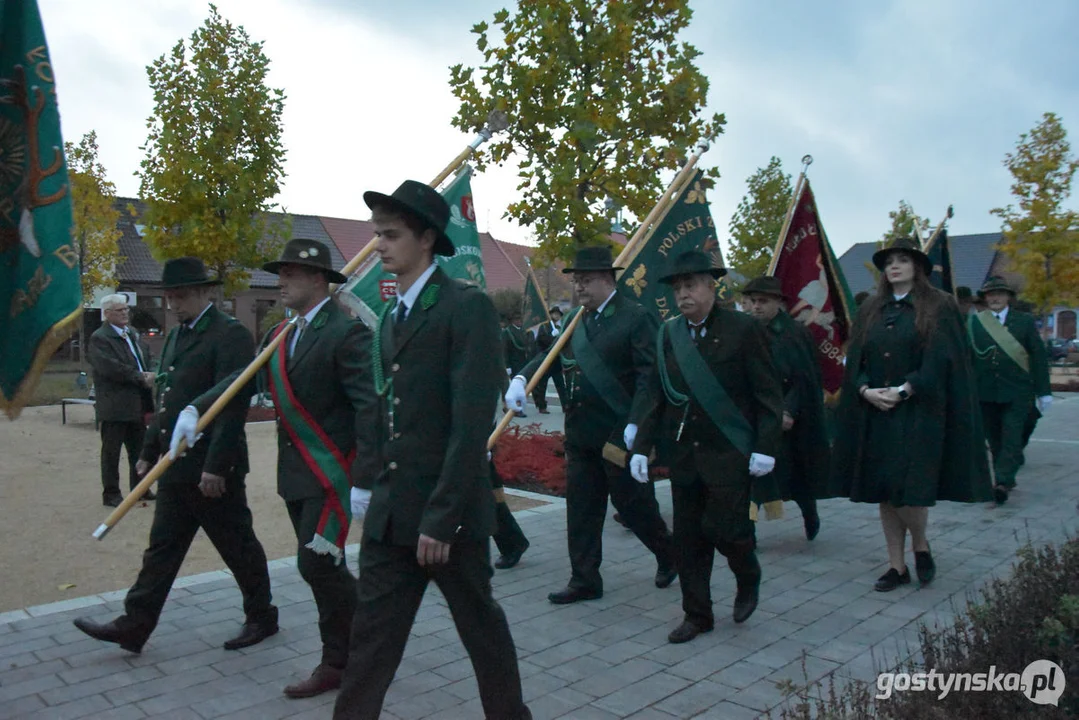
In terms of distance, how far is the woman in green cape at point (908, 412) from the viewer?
18.4 ft

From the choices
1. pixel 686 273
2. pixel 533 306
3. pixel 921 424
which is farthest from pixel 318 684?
pixel 533 306

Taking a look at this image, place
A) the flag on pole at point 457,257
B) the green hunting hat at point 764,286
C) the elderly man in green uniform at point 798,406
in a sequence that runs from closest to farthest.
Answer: the flag on pole at point 457,257 < the green hunting hat at point 764,286 < the elderly man in green uniform at point 798,406

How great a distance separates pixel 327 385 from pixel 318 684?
4.43ft

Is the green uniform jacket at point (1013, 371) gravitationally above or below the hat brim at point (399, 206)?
below

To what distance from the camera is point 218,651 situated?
187 inches

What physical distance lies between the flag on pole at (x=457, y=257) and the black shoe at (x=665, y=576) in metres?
2.24

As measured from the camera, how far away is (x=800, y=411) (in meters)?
7.11

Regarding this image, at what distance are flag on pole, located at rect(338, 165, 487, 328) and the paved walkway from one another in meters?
1.89

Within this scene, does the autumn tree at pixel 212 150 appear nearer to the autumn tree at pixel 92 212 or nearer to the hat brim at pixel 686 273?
the autumn tree at pixel 92 212

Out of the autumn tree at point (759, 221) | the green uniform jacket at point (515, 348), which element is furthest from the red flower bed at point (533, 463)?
the autumn tree at point (759, 221)

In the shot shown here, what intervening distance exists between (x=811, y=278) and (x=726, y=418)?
3.18 meters

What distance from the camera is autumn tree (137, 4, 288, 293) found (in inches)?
659

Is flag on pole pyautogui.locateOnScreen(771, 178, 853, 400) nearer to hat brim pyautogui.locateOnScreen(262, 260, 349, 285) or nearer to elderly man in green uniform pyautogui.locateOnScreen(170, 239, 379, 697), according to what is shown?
hat brim pyautogui.locateOnScreen(262, 260, 349, 285)

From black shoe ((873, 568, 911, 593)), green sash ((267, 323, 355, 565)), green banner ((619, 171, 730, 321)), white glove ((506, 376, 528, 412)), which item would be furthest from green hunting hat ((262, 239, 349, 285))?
black shoe ((873, 568, 911, 593))
